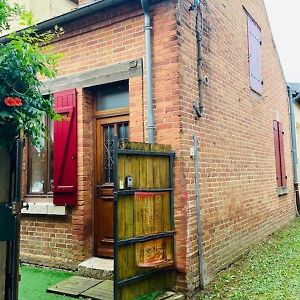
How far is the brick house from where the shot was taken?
5066 mm

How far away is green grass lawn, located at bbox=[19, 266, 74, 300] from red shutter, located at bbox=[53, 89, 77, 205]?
44.9 inches

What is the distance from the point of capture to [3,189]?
337 centimetres

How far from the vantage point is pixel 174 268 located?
4812mm

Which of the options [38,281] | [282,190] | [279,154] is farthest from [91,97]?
[282,190]

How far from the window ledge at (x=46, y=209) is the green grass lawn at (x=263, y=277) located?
8.53 feet

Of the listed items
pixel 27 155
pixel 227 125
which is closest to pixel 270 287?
pixel 227 125

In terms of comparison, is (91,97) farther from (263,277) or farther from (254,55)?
(254,55)

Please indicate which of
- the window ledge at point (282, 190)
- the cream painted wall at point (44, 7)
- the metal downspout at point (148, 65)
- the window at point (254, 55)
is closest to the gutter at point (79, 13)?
the metal downspout at point (148, 65)

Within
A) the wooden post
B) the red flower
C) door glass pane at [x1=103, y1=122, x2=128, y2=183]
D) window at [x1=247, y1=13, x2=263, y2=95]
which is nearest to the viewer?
the red flower

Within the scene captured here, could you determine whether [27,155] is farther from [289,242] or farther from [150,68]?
[289,242]

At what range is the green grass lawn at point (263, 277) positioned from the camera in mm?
4863

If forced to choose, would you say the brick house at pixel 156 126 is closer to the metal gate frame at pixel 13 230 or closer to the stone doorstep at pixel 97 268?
the stone doorstep at pixel 97 268

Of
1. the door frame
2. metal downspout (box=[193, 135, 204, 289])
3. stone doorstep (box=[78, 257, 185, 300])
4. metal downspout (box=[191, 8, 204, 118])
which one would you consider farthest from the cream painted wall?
stone doorstep (box=[78, 257, 185, 300])

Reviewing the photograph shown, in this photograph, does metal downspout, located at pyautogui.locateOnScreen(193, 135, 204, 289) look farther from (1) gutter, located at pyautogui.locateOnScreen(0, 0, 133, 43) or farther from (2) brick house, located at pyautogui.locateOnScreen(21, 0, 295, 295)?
(1) gutter, located at pyautogui.locateOnScreen(0, 0, 133, 43)
